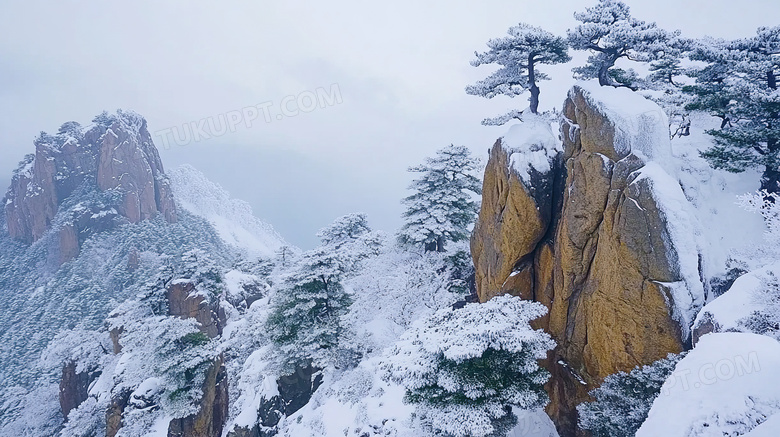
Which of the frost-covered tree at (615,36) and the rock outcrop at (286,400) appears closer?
the frost-covered tree at (615,36)

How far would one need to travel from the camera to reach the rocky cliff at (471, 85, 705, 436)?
9.58 m

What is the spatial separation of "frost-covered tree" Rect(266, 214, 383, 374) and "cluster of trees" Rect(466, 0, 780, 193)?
10.1 meters

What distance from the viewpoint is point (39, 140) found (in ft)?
228

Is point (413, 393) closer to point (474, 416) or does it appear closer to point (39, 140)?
point (474, 416)

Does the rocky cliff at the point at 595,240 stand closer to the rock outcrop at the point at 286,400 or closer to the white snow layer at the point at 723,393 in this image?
the white snow layer at the point at 723,393

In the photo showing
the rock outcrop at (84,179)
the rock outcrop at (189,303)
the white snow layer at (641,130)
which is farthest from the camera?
the rock outcrop at (84,179)

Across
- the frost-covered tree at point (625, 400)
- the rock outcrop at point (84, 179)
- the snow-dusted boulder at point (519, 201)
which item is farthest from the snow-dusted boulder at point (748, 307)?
the rock outcrop at point (84, 179)

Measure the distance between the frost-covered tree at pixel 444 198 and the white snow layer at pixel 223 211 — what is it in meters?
82.5

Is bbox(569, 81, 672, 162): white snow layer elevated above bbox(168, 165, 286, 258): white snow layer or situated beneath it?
situated beneath

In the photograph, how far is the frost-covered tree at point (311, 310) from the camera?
17.4 m

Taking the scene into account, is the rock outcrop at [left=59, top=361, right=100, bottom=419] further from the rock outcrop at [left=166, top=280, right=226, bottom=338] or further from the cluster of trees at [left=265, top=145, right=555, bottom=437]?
the cluster of trees at [left=265, top=145, right=555, bottom=437]

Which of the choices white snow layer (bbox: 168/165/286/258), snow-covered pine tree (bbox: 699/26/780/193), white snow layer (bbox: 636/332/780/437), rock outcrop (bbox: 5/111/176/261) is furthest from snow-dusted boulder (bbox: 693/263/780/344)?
white snow layer (bbox: 168/165/286/258)

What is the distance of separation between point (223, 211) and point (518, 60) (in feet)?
389

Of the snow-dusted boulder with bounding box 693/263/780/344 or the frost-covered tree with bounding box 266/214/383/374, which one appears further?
the frost-covered tree with bounding box 266/214/383/374
